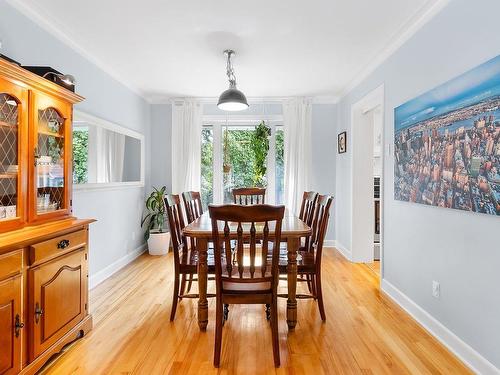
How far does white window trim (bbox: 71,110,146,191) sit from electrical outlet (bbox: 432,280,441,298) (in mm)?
3229

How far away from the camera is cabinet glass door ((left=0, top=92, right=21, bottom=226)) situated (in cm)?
180

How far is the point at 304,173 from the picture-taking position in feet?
16.5

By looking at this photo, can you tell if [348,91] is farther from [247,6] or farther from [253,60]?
[247,6]

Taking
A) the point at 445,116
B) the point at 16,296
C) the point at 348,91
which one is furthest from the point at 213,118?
the point at 16,296

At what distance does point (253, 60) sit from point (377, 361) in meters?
3.05

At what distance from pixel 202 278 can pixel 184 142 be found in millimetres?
3141

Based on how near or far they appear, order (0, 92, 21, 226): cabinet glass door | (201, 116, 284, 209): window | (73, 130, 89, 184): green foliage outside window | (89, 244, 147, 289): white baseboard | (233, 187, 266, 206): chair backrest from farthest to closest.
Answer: (201, 116, 284, 209): window
(233, 187, 266, 206): chair backrest
(89, 244, 147, 289): white baseboard
(73, 130, 89, 184): green foliage outside window
(0, 92, 21, 226): cabinet glass door

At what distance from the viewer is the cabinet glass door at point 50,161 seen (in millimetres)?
2068

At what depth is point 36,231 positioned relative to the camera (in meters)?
1.92

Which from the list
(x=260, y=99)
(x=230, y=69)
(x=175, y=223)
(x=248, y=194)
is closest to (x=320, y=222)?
(x=175, y=223)

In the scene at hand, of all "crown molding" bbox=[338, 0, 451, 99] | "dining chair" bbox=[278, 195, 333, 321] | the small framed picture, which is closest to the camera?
"crown molding" bbox=[338, 0, 451, 99]

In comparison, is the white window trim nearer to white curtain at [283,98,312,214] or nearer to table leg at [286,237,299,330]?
table leg at [286,237,299,330]

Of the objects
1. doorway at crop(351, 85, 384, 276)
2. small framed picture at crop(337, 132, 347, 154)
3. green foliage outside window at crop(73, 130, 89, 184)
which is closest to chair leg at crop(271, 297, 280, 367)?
green foliage outside window at crop(73, 130, 89, 184)

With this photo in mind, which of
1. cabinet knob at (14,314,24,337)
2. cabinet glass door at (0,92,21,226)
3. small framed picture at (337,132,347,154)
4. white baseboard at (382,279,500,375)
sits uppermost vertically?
small framed picture at (337,132,347,154)
